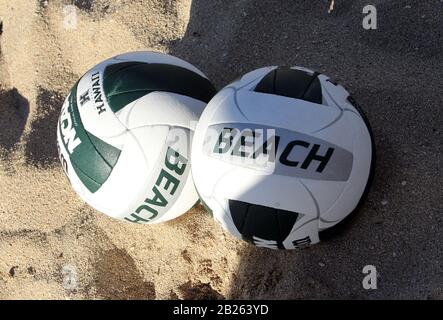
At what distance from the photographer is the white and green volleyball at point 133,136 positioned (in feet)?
10.0

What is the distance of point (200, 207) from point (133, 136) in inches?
32.3

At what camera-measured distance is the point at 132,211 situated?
10.5 feet

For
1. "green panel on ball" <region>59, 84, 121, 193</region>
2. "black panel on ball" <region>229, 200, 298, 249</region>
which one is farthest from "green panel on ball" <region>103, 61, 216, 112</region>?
"black panel on ball" <region>229, 200, 298, 249</region>

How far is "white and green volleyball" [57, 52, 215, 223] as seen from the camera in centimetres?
305

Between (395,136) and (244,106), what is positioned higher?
(244,106)

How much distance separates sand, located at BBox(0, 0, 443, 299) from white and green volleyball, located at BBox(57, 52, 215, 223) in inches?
22.7

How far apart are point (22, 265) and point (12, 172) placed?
0.68 metres

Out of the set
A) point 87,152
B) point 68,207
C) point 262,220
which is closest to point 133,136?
point 87,152

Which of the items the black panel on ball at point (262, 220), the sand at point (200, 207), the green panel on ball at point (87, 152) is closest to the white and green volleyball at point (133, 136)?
the green panel on ball at point (87, 152)

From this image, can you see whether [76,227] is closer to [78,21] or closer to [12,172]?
[12,172]

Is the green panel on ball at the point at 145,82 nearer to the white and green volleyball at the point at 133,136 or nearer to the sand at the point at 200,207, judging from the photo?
the white and green volleyball at the point at 133,136

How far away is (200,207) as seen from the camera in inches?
144

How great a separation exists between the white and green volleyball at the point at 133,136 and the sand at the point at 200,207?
58 centimetres
